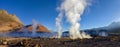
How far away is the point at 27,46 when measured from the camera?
52250 millimetres

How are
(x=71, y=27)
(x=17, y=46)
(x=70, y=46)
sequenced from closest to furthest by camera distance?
(x=70, y=46) < (x=17, y=46) < (x=71, y=27)

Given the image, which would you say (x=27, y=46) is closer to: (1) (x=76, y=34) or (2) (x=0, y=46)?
(2) (x=0, y=46)

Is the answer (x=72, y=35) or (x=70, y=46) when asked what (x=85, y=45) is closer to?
(x=70, y=46)

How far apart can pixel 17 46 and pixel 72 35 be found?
88.9 feet

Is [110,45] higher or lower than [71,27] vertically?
lower

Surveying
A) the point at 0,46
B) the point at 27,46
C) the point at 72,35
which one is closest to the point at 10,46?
the point at 0,46

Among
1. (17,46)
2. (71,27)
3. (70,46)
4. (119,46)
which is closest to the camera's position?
(119,46)

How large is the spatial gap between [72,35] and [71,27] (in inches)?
195

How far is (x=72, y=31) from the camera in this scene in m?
76.8

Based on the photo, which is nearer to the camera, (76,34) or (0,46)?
(0,46)

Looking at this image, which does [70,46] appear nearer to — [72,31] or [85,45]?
[85,45]

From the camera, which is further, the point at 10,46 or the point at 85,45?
the point at 10,46

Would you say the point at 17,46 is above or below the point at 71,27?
below

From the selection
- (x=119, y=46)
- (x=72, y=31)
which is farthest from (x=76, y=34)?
(x=119, y=46)
